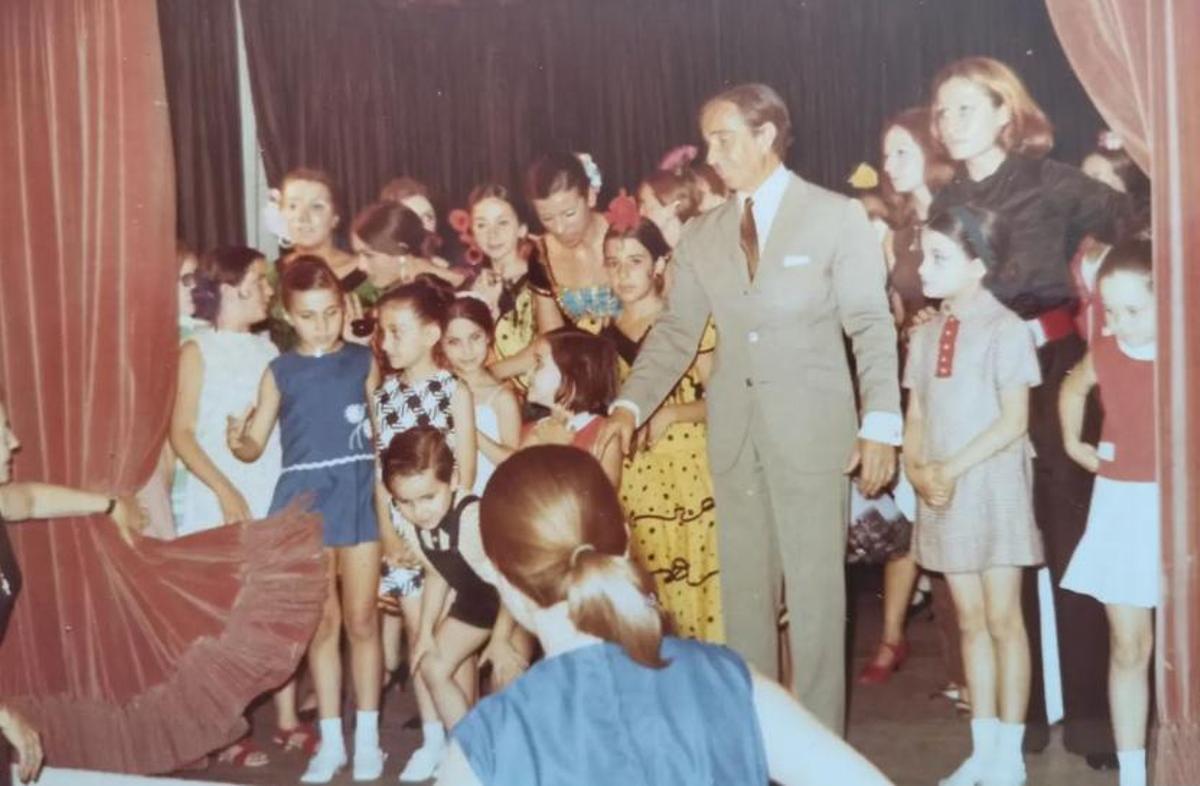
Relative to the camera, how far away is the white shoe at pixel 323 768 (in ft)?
11.3

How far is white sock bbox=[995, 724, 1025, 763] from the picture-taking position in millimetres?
3051

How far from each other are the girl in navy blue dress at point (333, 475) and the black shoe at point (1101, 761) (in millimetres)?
1523

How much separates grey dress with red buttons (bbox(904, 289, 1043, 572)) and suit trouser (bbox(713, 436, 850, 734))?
204mm

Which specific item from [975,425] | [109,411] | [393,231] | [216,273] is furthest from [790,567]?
[109,411]

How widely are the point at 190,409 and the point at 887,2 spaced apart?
1814 mm

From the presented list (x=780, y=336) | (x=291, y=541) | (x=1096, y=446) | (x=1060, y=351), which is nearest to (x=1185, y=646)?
(x=1096, y=446)

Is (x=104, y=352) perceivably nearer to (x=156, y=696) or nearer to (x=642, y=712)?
(x=156, y=696)

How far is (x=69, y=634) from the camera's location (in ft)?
12.1

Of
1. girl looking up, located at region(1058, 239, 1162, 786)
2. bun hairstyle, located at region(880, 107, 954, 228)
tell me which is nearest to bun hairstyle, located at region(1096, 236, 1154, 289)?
girl looking up, located at region(1058, 239, 1162, 786)

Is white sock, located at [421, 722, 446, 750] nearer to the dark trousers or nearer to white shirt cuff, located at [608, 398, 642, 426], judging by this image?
white shirt cuff, located at [608, 398, 642, 426]

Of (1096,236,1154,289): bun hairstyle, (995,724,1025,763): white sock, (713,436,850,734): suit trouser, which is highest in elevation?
(1096,236,1154,289): bun hairstyle

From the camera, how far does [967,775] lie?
308 centimetres

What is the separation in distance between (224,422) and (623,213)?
1088 millimetres

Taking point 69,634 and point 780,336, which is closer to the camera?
point 780,336
